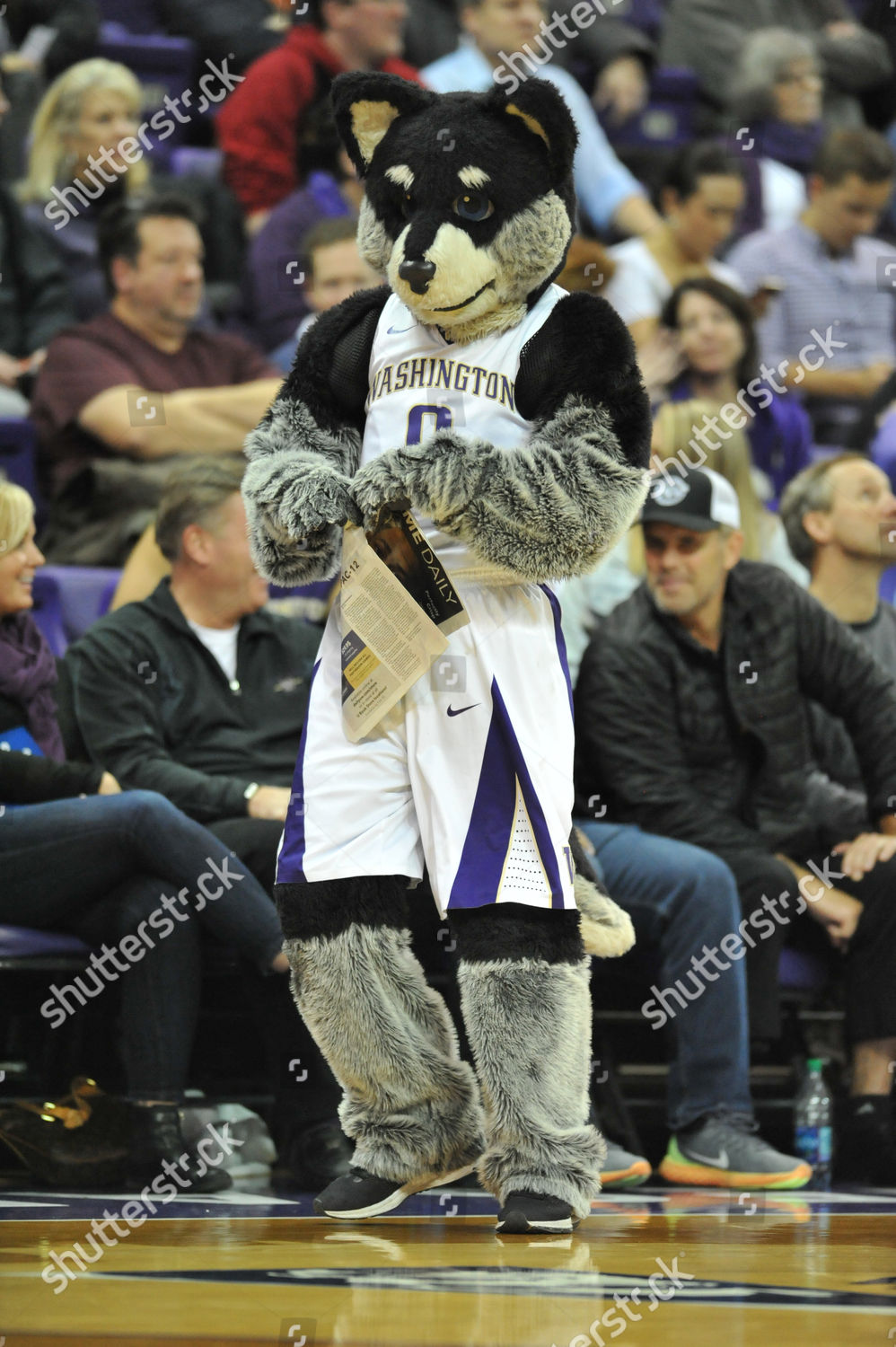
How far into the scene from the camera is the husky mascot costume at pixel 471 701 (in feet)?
8.24

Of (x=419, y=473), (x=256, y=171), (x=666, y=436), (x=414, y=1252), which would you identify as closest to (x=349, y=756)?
(x=419, y=473)

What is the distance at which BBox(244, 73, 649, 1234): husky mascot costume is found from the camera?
8.24 ft

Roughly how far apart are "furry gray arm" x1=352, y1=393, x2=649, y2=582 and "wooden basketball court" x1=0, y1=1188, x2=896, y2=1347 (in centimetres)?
A: 98

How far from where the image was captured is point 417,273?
2.54 metres

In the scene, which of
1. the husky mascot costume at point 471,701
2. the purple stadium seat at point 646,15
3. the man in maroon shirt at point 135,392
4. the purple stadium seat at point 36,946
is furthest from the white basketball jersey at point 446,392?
the purple stadium seat at point 646,15

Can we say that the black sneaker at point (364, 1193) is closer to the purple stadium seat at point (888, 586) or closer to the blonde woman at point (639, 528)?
the blonde woman at point (639, 528)

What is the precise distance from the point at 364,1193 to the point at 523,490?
108cm

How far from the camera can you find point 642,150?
24.9 ft

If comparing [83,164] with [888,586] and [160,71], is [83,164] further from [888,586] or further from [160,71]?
[888,586]

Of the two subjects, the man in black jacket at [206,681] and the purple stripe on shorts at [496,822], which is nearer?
the purple stripe on shorts at [496,822]

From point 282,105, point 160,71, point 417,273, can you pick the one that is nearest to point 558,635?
point 417,273

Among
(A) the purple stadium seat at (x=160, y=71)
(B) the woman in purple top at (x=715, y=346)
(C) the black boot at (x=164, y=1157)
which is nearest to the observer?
(C) the black boot at (x=164, y=1157)

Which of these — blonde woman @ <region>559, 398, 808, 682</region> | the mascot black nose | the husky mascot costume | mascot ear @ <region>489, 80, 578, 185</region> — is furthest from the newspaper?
blonde woman @ <region>559, 398, 808, 682</region>

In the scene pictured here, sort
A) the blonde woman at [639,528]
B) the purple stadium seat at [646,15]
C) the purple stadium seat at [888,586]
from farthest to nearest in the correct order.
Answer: the purple stadium seat at [646,15]
the purple stadium seat at [888,586]
the blonde woman at [639,528]
